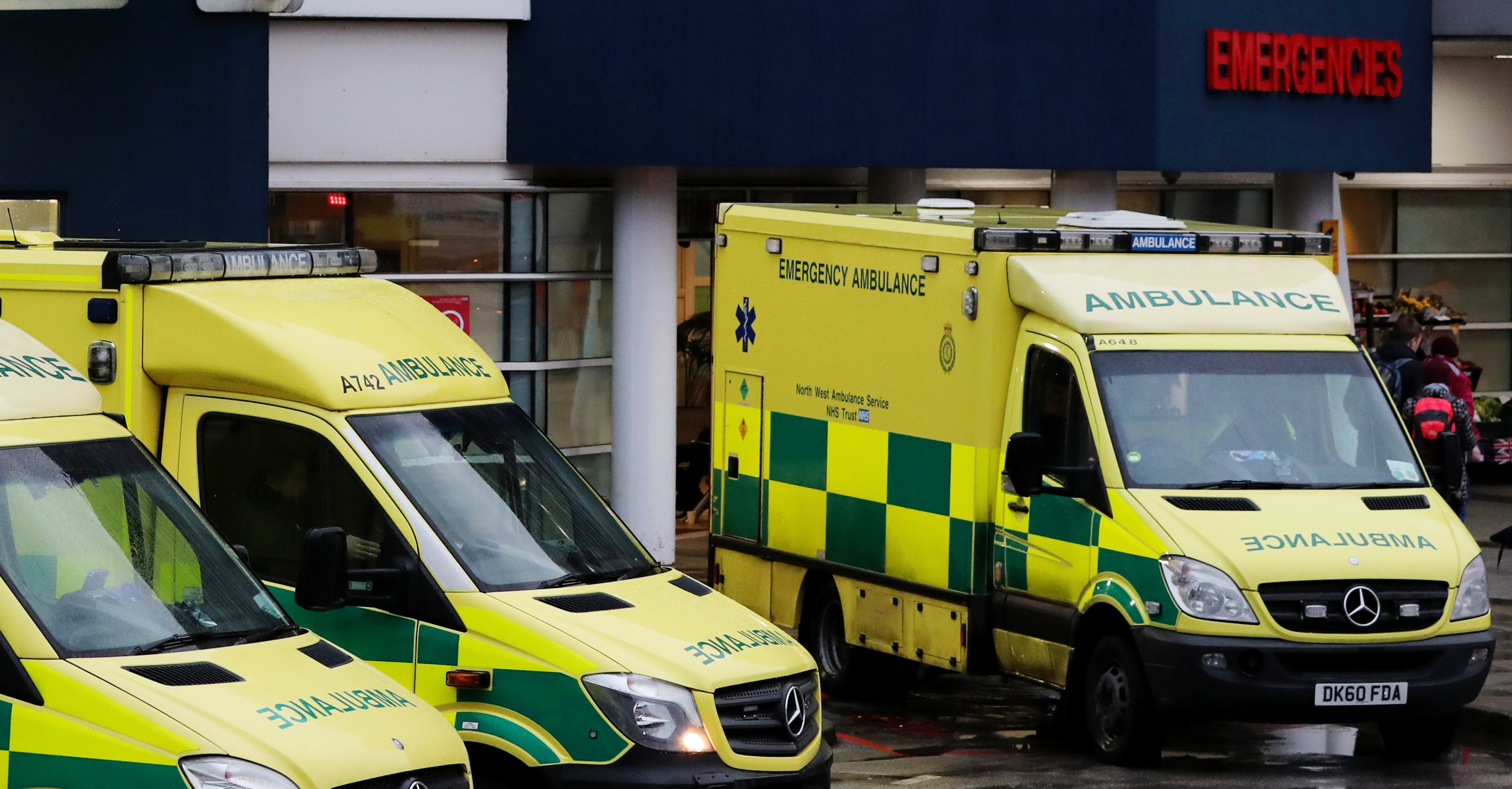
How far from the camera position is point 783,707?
8328mm

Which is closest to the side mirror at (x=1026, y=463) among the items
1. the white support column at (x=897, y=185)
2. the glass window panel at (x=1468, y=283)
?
the white support column at (x=897, y=185)

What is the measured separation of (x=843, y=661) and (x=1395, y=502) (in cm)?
356

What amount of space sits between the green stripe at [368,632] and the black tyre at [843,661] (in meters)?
5.02

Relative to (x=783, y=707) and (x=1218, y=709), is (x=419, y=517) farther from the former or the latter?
(x=1218, y=709)

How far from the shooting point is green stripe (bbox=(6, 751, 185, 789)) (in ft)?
19.7

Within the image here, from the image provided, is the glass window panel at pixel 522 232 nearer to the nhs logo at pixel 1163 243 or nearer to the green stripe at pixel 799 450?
the green stripe at pixel 799 450

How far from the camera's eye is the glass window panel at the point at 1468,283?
25031mm

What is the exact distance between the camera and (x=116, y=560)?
22.3 feet

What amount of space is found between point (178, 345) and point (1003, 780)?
14.9ft

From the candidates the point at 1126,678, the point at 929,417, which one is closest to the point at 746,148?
the point at 929,417

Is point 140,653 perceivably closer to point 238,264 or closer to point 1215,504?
point 238,264

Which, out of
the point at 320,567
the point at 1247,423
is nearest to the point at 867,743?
the point at 1247,423

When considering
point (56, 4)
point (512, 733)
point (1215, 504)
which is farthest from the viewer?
point (56, 4)

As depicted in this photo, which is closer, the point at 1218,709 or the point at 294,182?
the point at 1218,709
